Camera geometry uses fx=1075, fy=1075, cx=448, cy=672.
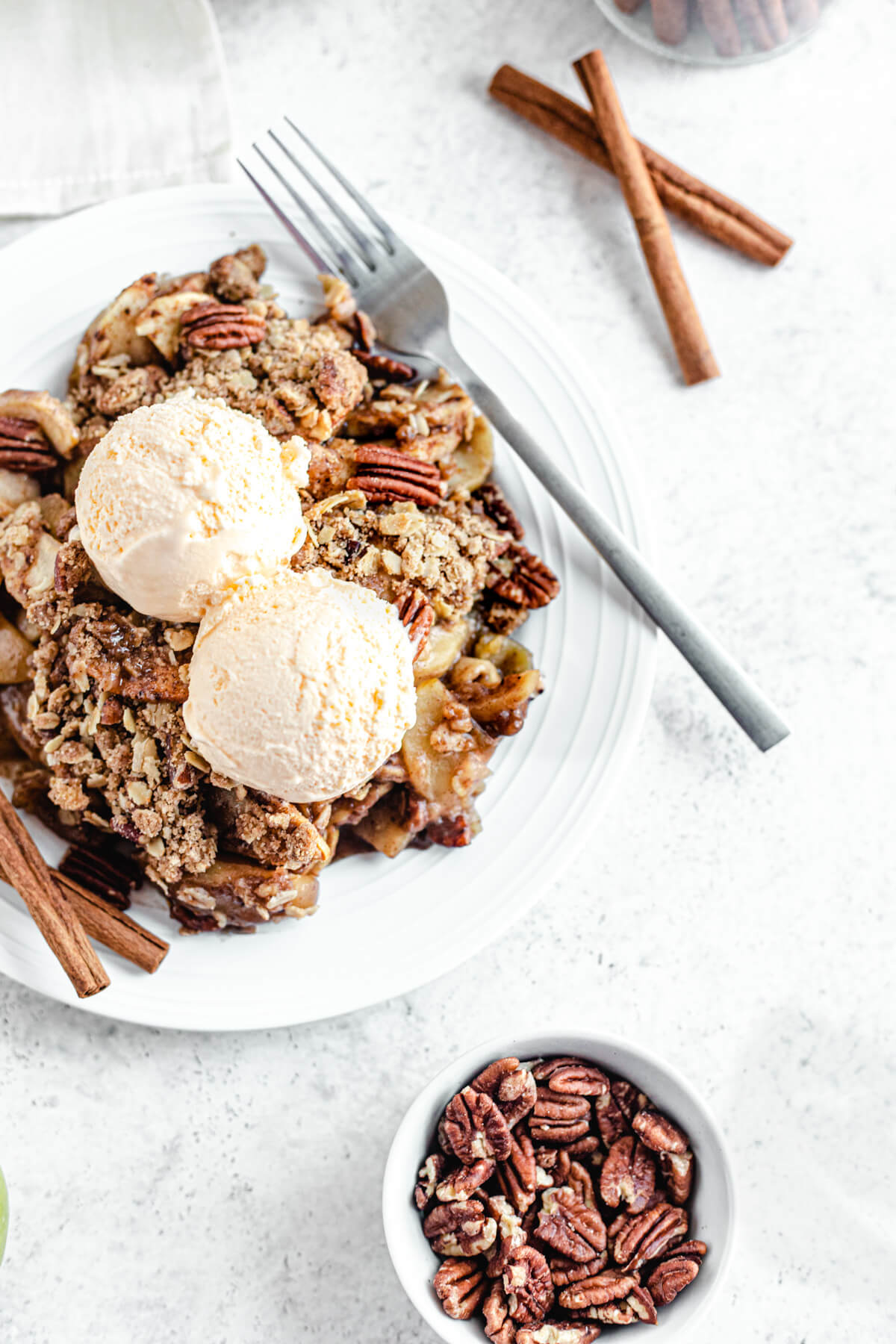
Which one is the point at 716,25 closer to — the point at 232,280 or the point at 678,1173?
the point at 232,280

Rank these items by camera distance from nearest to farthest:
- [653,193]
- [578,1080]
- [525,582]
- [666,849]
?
[578,1080] → [525,582] → [666,849] → [653,193]

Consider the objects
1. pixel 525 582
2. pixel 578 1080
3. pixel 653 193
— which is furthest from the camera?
pixel 653 193

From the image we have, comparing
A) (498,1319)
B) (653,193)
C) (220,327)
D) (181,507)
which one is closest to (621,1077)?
(498,1319)

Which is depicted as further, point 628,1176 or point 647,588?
point 647,588

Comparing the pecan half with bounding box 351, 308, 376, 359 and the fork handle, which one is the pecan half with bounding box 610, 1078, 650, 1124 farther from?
the pecan half with bounding box 351, 308, 376, 359

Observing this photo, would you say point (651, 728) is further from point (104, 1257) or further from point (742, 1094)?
point (104, 1257)

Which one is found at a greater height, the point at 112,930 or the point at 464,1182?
the point at 112,930

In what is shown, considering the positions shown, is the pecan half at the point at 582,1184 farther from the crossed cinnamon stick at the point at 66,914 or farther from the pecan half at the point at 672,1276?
the crossed cinnamon stick at the point at 66,914
